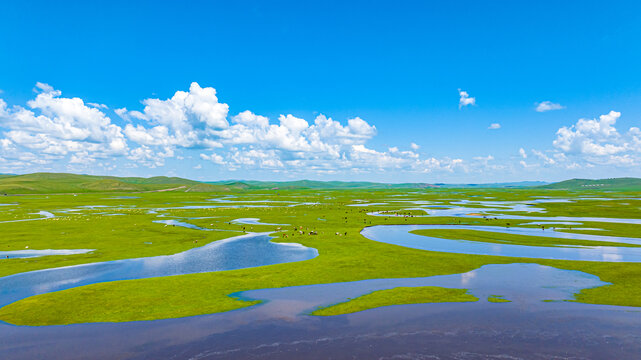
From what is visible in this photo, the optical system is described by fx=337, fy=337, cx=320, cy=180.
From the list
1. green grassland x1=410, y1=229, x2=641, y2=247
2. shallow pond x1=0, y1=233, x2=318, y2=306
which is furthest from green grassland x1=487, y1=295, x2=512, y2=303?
green grassland x1=410, y1=229, x2=641, y2=247

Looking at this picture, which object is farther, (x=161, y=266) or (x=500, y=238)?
(x=500, y=238)

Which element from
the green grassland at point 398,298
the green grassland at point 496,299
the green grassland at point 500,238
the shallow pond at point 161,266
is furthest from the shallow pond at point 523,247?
the green grassland at point 398,298

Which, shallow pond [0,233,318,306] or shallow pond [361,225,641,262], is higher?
shallow pond [0,233,318,306]

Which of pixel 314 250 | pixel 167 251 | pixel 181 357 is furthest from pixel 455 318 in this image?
pixel 167 251

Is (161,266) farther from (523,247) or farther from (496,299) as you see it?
(523,247)

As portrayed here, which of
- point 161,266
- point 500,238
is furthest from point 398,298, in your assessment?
point 500,238

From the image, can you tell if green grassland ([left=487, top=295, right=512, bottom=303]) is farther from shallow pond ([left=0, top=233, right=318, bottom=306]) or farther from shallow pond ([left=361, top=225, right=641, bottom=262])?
shallow pond ([left=0, top=233, right=318, bottom=306])

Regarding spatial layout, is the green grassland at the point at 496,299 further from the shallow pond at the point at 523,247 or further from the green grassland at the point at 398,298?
the shallow pond at the point at 523,247

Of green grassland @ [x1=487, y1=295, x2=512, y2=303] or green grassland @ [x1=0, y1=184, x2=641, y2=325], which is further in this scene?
green grassland @ [x1=487, y1=295, x2=512, y2=303]

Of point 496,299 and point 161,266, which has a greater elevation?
point 161,266
